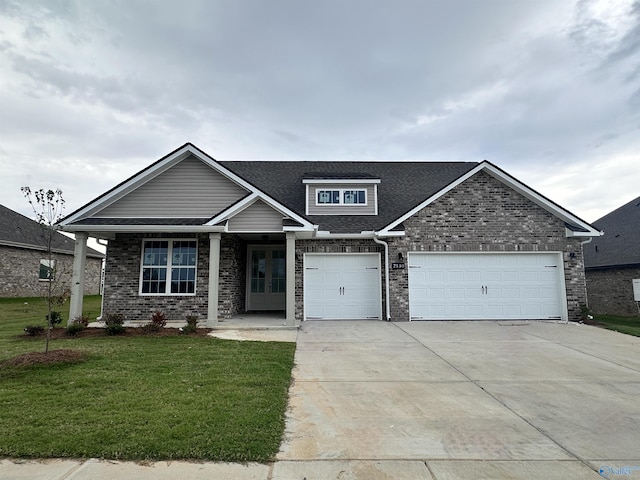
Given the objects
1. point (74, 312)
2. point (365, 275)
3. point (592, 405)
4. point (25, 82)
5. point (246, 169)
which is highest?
point (25, 82)

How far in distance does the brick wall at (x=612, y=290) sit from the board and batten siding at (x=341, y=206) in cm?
1224

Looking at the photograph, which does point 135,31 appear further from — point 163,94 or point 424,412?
point 424,412

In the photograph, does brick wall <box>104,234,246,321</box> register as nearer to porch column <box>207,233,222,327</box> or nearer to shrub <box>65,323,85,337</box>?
porch column <box>207,233,222,327</box>

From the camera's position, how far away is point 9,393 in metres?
4.78

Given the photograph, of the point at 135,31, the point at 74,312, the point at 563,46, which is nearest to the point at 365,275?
the point at 74,312

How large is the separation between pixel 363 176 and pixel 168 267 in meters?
8.19

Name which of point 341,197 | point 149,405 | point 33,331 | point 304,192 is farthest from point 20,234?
Result: point 149,405

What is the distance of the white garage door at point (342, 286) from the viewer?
482 inches

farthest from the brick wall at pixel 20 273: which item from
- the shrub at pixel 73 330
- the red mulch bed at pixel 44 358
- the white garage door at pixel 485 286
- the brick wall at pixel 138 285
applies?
the white garage door at pixel 485 286

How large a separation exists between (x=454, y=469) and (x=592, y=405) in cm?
302

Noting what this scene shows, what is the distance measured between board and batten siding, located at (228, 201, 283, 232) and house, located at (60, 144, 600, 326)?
1.92 ft

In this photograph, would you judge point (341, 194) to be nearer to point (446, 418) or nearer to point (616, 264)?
point (446, 418)

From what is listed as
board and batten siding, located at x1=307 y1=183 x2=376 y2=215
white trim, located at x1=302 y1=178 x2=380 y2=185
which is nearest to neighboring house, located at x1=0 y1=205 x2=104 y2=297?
board and batten siding, located at x1=307 y1=183 x2=376 y2=215

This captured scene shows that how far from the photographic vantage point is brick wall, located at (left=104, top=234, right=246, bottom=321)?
1165 cm
